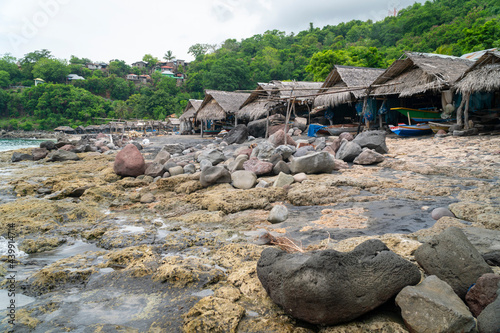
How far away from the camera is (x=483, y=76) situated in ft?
34.9

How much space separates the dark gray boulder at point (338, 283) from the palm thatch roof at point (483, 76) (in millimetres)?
11175

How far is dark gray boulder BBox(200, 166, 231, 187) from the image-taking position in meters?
7.02

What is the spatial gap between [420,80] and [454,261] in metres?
12.9

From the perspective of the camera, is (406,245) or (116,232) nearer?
(406,245)

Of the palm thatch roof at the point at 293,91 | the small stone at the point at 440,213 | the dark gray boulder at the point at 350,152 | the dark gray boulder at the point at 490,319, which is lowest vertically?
the small stone at the point at 440,213

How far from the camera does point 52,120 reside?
48.7 metres

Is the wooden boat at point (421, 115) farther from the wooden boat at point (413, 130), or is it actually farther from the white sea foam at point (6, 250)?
the white sea foam at point (6, 250)

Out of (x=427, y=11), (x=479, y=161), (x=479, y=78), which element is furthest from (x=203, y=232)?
(x=427, y=11)

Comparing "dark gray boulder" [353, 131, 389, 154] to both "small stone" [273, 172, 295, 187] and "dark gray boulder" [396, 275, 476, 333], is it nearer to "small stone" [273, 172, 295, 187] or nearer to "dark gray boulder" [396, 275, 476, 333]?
"small stone" [273, 172, 295, 187]

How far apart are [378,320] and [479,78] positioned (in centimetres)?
1185

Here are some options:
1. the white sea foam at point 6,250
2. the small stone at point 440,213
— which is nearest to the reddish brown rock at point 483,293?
the small stone at point 440,213

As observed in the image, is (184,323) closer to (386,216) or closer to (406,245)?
(406,245)

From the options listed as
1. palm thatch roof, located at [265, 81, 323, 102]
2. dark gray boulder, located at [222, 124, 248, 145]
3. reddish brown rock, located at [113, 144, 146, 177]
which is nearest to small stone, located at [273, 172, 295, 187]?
reddish brown rock, located at [113, 144, 146, 177]

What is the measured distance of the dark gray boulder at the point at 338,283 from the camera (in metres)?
2.15
